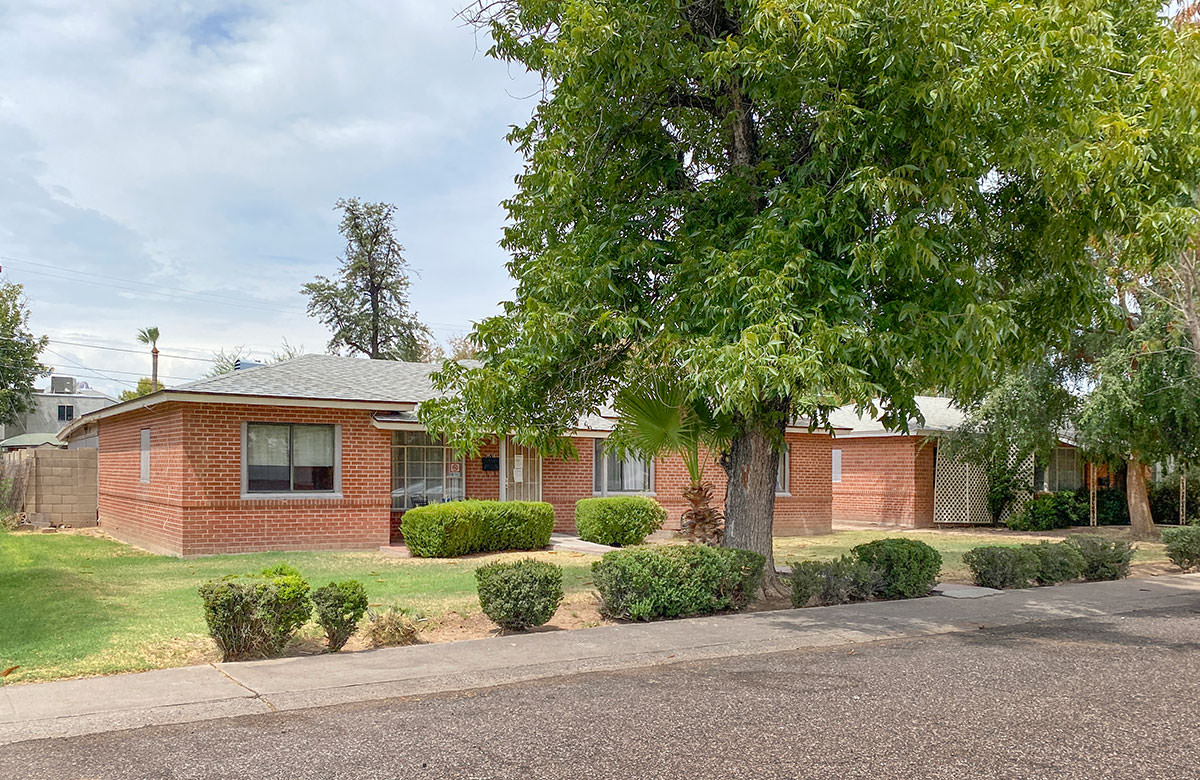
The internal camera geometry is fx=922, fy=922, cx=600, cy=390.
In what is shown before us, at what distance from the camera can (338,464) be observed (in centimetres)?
1772

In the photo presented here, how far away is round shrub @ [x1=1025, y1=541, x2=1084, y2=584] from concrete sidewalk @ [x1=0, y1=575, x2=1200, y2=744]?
4.43 feet

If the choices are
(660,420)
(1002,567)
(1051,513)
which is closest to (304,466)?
(660,420)

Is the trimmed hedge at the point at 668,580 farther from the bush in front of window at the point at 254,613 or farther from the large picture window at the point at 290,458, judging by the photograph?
the large picture window at the point at 290,458

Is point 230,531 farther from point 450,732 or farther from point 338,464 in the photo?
point 450,732

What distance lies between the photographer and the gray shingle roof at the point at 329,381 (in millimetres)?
16781

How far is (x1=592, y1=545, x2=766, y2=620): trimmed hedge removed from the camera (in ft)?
32.7

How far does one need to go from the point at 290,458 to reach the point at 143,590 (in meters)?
5.25

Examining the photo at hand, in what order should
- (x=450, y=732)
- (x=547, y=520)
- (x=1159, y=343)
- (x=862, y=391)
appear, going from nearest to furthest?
(x=450, y=732) < (x=862, y=391) < (x=547, y=520) < (x=1159, y=343)

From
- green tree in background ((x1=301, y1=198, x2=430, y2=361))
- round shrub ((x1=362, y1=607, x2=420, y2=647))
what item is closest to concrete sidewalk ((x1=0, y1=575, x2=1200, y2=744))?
round shrub ((x1=362, y1=607, x2=420, y2=647))

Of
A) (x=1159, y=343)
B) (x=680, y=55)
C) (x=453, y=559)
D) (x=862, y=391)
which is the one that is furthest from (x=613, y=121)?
(x=1159, y=343)

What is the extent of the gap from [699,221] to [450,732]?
21.6 feet

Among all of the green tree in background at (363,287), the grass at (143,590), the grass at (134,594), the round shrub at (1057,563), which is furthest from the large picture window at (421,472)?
the green tree in background at (363,287)

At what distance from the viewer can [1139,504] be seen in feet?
75.9

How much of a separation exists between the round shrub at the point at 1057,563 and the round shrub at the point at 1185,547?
2916 millimetres
